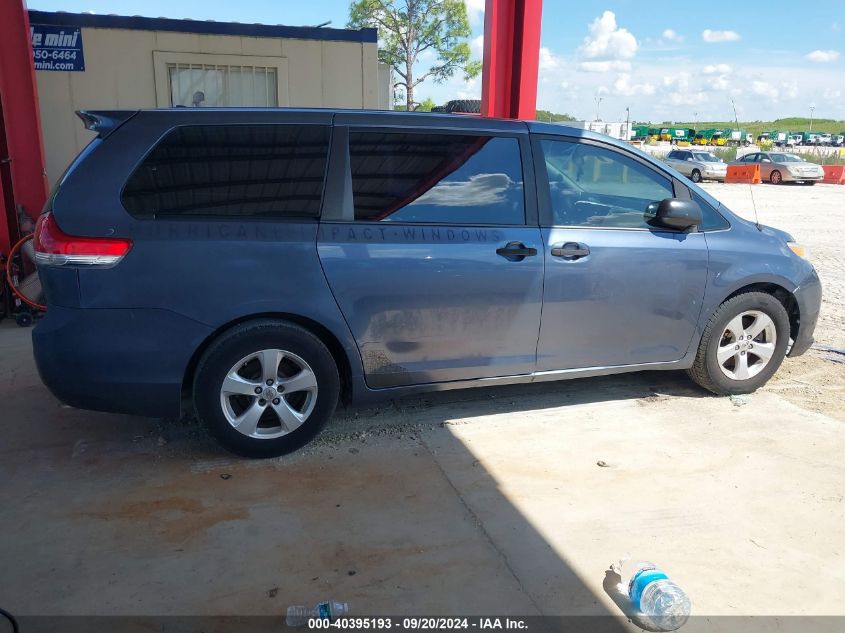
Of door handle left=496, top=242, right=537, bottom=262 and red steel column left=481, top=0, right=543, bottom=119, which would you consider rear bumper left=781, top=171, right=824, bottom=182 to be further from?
door handle left=496, top=242, right=537, bottom=262

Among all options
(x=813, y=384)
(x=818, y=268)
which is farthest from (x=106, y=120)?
(x=818, y=268)

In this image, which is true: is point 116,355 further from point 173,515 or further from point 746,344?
point 746,344

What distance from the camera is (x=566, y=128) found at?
167 inches

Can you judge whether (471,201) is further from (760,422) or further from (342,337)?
(760,422)

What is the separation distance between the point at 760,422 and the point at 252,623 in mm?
3430

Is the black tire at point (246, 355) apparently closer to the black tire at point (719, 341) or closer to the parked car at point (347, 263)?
the parked car at point (347, 263)

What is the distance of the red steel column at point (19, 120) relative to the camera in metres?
6.78

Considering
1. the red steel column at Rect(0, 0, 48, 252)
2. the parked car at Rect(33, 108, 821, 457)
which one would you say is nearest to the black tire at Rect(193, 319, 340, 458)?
the parked car at Rect(33, 108, 821, 457)

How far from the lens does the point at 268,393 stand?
12.2 feet

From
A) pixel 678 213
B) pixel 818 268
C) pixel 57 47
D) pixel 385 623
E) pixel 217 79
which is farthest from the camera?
pixel 818 268

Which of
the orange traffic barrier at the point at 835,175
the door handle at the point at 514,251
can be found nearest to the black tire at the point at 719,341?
the door handle at the point at 514,251

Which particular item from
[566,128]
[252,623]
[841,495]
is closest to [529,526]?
[252,623]

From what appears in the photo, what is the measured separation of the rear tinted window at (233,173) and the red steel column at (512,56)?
11.8 ft

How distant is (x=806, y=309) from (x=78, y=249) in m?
4.67
